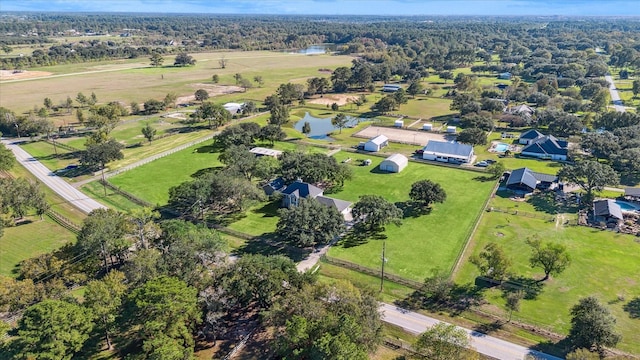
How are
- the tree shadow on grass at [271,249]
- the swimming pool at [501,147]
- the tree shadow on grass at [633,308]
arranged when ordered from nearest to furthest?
the tree shadow on grass at [633,308] < the tree shadow on grass at [271,249] < the swimming pool at [501,147]

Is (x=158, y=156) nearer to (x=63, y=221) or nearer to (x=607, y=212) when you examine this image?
(x=63, y=221)

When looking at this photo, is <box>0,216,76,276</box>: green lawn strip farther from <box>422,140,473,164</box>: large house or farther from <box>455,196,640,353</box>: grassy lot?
<box>422,140,473,164</box>: large house

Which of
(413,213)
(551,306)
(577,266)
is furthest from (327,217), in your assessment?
(577,266)

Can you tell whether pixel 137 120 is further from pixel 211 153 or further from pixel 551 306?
pixel 551 306

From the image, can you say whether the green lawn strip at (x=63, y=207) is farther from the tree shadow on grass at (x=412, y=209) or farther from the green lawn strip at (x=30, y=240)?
the tree shadow on grass at (x=412, y=209)

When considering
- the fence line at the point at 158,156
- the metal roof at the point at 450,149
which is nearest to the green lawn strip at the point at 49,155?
the fence line at the point at 158,156

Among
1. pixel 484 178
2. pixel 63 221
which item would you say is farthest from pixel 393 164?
pixel 63 221
